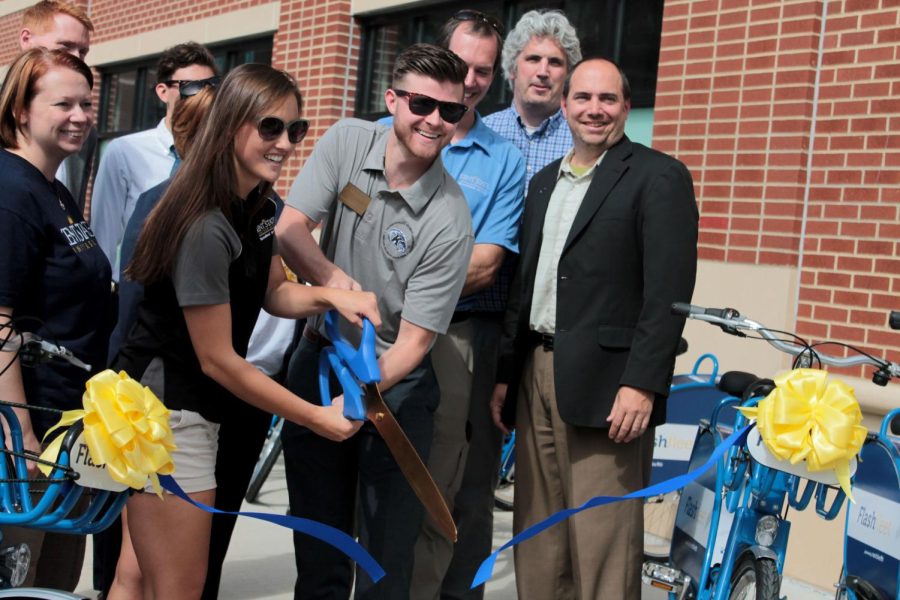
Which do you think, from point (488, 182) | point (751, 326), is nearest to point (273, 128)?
point (488, 182)

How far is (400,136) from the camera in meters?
3.78

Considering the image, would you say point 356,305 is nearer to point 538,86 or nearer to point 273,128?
point 273,128

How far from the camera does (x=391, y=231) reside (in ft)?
12.3

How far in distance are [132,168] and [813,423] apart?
10.2 feet

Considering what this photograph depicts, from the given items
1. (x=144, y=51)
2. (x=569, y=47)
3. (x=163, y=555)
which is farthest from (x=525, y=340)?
(x=144, y=51)

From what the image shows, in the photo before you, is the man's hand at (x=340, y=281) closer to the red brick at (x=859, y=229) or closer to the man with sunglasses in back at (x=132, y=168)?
the man with sunglasses in back at (x=132, y=168)

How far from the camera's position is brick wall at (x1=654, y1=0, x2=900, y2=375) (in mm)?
5684

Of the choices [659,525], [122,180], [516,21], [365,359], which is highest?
[516,21]

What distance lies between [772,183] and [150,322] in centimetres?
394

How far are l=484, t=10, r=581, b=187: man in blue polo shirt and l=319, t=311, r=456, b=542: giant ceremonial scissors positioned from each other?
1.70 meters

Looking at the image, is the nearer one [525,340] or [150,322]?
[150,322]

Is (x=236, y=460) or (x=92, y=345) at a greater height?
(x=92, y=345)

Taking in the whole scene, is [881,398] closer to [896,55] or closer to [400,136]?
[896,55]

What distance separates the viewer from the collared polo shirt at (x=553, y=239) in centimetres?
425
